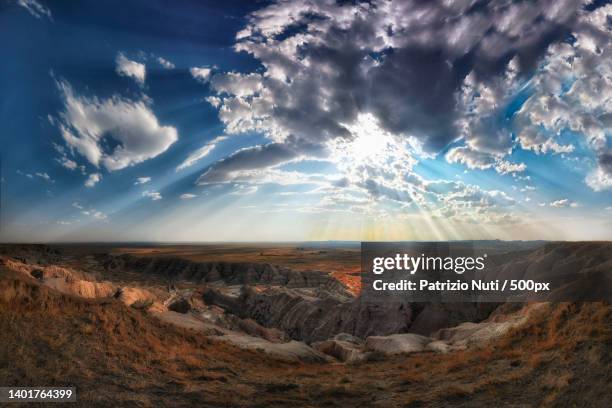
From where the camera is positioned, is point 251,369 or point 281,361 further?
point 281,361

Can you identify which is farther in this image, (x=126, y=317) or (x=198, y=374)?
(x=126, y=317)

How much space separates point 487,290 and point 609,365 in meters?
33.2

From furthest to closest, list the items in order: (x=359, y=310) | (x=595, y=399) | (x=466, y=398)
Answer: (x=359, y=310), (x=466, y=398), (x=595, y=399)

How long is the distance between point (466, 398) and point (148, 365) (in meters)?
11.8

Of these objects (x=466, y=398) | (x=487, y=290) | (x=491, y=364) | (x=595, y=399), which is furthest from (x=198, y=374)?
(x=487, y=290)

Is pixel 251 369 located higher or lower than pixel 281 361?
higher

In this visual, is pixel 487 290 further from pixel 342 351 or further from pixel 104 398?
pixel 104 398

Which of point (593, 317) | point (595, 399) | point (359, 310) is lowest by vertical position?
point (359, 310)

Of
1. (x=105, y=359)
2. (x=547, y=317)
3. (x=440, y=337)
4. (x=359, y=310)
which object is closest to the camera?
(x=105, y=359)

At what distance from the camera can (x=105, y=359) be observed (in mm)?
13594

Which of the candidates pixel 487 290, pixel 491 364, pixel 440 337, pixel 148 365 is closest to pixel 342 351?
pixel 440 337

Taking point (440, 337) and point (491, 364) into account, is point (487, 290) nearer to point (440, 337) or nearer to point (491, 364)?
point (440, 337)

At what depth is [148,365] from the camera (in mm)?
14469

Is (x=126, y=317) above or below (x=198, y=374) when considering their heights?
above
